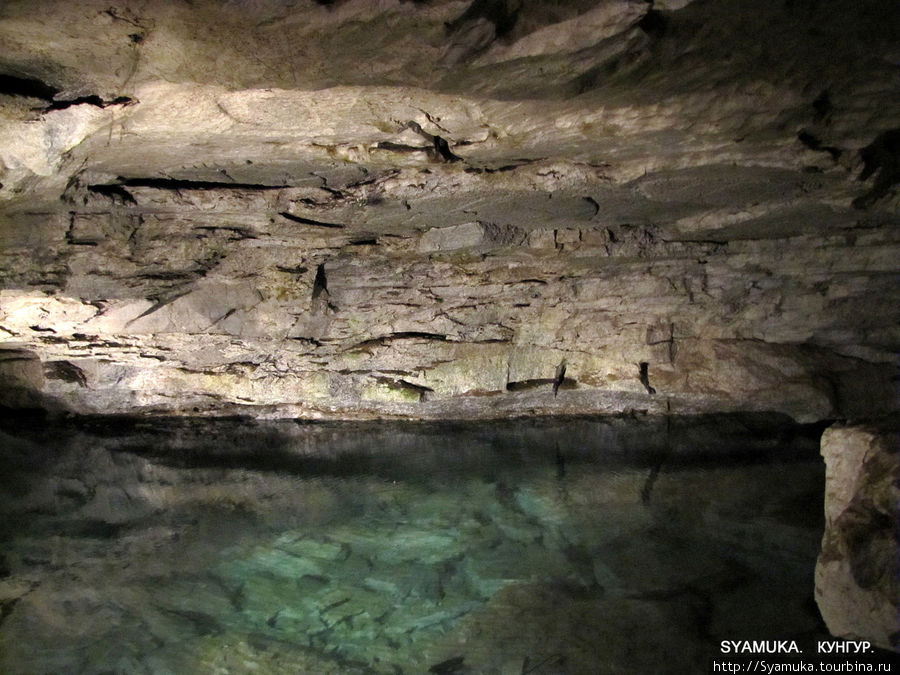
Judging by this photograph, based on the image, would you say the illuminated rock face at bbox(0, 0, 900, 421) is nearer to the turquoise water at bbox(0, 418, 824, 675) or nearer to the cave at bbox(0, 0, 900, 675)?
the cave at bbox(0, 0, 900, 675)

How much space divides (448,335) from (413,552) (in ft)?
14.2

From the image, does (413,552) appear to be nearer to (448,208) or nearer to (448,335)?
(448,208)

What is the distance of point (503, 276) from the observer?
8227mm

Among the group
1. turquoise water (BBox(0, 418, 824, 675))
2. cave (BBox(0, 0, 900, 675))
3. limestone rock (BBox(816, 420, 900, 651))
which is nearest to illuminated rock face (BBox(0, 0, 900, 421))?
cave (BBox(0, 0, 900, 675))

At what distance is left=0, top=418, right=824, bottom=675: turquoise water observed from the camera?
382 centimetres

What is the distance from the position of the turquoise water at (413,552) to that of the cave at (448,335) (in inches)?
1.5

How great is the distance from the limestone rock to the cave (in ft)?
0.07

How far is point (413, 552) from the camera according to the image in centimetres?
521

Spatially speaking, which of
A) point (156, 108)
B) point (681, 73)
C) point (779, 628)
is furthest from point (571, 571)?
point (156, 108)

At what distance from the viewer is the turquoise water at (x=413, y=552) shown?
382 centimetres

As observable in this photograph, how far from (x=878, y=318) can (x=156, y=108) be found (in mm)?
8973

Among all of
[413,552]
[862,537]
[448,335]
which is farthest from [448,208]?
[862,537]

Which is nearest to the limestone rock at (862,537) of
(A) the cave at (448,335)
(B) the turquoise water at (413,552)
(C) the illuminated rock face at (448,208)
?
(A) the cave at (448,335)

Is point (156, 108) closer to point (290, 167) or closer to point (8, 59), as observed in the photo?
point (8, 59)
